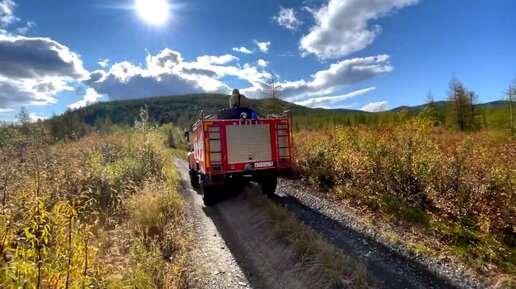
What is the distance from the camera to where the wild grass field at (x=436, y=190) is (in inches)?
243

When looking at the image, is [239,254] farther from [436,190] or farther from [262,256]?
[436,190]

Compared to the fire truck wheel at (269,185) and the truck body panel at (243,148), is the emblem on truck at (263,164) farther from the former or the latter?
the fire truck wheel at (269,185)

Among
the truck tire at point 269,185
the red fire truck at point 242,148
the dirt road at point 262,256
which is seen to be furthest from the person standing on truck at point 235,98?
the dirt road at point 262,256

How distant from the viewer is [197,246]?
693cm

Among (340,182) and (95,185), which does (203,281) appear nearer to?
(95,185)

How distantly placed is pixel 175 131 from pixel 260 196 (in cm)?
4553

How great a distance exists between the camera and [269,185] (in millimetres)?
10602

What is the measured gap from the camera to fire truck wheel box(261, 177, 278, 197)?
1048 centimetres

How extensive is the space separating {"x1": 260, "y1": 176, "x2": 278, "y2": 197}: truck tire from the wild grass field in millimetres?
1965

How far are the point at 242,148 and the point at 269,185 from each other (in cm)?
180

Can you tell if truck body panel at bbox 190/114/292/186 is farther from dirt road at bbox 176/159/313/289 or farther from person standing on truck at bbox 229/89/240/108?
person standing on truck at bbox 229/89/240/108

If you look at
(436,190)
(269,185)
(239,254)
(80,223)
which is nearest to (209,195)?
(269,185)

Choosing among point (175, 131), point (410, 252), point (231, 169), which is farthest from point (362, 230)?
point (175, 131)

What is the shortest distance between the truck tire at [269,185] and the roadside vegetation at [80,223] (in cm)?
285
